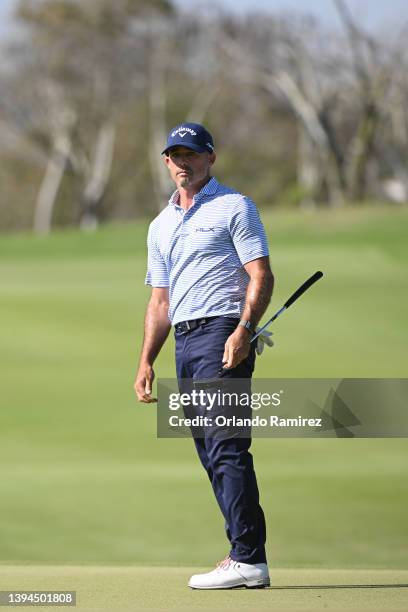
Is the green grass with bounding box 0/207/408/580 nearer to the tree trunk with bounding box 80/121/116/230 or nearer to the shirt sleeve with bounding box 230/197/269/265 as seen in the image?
the shirt sleeve with bounding box 230/197/269/265

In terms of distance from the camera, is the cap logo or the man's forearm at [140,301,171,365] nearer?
the cap logo

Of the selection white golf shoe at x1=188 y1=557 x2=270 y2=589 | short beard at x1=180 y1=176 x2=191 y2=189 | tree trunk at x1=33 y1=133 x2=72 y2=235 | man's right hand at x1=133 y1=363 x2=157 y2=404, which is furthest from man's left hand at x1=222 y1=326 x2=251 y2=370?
tree trunk at x1=33 y1=133 x2=72 y2=235

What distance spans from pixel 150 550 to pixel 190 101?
4711cm

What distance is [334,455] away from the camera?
34.8ft

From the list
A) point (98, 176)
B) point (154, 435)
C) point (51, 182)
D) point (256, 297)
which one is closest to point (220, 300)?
point (256, 297)

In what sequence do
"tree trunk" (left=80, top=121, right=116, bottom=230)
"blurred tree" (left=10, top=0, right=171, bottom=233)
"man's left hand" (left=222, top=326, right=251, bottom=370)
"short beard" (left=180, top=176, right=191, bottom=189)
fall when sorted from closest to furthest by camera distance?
"man's left hand" (left=222, top=326, right=251, bottom=370) → "short beard" (left=180, top=176, right=191, bottom=189) → "tree trunk" (left=80, top=121, right=116, bottom=230) → "blurred tree" (left=10, top=0, right=171, bottom=233)

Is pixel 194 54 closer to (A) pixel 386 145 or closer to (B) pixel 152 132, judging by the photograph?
(B) pixel 152 132

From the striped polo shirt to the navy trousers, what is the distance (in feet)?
0.24

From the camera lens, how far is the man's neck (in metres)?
4.97

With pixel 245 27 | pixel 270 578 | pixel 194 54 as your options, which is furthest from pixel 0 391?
pixel 194 54

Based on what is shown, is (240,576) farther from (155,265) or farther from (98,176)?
(98,176)

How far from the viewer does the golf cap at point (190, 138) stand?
16.1 feet

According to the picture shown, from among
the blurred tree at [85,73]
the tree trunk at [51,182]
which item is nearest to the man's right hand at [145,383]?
the blurred tree at [85,73]

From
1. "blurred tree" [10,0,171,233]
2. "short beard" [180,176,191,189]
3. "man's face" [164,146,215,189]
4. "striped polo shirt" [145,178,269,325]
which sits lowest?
"striped polo shirt" [145,178,269,325]
